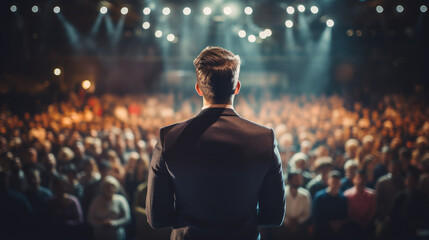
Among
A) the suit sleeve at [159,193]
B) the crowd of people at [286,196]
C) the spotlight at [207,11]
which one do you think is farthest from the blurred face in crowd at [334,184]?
the spotlight at [207,11]

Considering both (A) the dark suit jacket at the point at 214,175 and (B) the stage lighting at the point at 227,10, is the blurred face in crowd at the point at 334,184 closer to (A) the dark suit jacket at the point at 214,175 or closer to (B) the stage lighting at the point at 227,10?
(A) the dark suit jacket at the point at 214,175

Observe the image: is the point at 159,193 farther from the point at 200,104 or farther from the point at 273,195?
the point at 200,104

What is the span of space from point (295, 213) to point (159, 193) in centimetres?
311

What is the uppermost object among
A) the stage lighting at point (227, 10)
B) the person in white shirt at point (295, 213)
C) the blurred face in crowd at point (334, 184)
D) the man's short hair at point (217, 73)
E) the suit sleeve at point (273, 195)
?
the stage lighting at point (227, 10)

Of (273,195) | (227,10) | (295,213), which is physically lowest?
(295,213)

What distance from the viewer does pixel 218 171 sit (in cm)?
101

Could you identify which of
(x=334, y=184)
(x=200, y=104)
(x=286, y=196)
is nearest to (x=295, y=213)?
(x=286, y=196)

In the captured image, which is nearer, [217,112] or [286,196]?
[217,112]

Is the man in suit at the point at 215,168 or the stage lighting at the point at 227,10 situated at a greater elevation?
the stage lighting at the point at 227,10

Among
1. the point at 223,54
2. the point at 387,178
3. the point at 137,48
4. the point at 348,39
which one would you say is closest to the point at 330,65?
the point at 348,39

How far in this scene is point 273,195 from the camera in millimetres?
1105

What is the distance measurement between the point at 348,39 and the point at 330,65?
4.98ft

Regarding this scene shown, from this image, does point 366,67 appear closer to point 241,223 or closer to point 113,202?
point 113,202

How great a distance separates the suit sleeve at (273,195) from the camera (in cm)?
108
